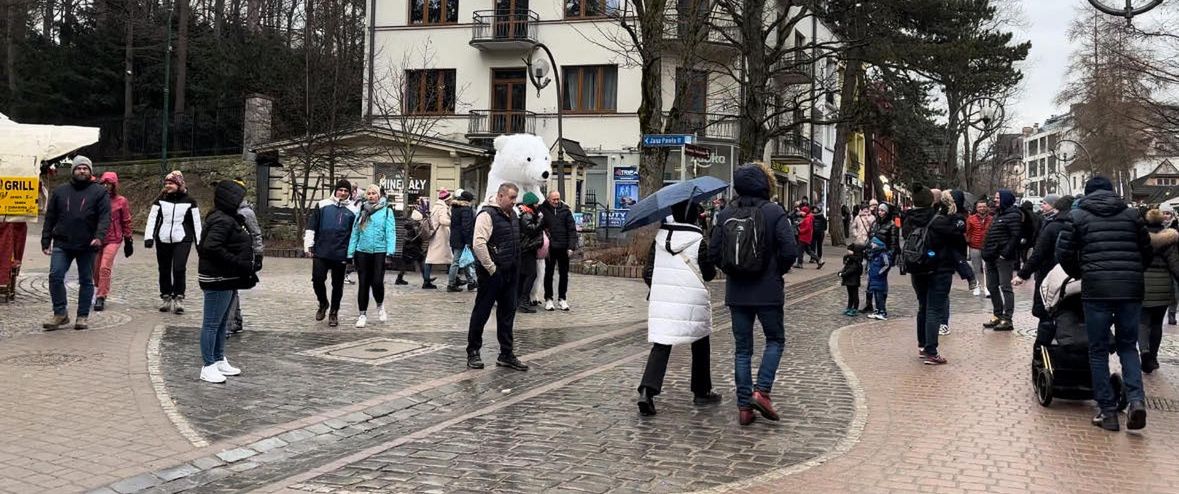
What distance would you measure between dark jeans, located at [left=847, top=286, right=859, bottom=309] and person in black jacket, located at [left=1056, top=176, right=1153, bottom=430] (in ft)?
22.7

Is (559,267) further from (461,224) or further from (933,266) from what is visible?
(933,266)

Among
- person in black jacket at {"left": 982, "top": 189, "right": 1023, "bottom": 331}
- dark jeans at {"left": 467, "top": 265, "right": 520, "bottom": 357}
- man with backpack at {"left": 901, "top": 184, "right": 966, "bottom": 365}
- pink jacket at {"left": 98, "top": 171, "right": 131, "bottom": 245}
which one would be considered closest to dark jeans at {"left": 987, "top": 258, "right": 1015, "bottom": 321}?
person in black jacket at {"left": 982, "top": 189, "right": 1023, "bottom": 331}

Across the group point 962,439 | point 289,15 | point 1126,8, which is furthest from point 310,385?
point 289,15

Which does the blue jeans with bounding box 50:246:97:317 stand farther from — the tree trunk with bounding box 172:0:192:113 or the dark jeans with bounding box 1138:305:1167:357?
the tree trunk with bounding box 172:0:192:113

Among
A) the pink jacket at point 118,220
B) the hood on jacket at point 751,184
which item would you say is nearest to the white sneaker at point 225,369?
the hood on jacket at point 751,184

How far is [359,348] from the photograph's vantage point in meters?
9.57

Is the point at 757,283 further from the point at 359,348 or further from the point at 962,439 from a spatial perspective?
the point at 359,348

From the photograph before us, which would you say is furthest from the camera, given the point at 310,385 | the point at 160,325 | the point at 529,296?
the point at 529,296

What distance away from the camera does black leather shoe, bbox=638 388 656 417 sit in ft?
22.8

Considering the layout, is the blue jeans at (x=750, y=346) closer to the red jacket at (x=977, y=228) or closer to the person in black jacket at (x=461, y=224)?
the person in black jacket at (x=461, y=224)

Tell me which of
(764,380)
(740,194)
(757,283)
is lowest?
(764,380)

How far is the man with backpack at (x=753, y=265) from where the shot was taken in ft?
21.5

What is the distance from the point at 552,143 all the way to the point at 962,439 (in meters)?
29.7

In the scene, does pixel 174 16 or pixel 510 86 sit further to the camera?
pixel 174 16
